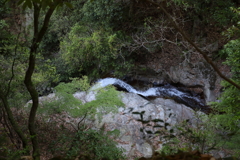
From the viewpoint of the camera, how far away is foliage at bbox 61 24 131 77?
956 centimetres

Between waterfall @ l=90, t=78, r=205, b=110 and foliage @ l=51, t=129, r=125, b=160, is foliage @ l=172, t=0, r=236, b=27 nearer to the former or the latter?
waterfall @ l=90, t=78, r=205, b=110

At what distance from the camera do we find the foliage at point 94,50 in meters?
9.56

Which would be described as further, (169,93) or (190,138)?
(169,93)

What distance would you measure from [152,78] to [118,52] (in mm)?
2567

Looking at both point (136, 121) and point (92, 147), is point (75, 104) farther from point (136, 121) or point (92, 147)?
point (136, 121)

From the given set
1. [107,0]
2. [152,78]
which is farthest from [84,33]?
[152,78]

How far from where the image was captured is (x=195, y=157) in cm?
100

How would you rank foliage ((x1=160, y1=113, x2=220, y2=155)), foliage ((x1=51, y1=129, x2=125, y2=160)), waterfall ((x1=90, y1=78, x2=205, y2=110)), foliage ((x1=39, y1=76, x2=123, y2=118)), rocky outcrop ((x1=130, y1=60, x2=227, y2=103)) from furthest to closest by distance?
1. rocky outcrop ((x1=130, y1=60, x2=227, y2=103))
2. waterfall ((x1=90, y1=78, x2=205, y2=110))
3. foliage ((x1=39, y1=76, x2=123, y2=118))
4. foliage ((x1=51, y1=129, x2=125, y2=160))
5. foliage ((x1=160, y1=113, x2=220, y2=155))

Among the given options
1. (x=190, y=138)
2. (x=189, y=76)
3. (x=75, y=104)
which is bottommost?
(x=190, y=138)

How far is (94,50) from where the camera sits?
9.70 meters

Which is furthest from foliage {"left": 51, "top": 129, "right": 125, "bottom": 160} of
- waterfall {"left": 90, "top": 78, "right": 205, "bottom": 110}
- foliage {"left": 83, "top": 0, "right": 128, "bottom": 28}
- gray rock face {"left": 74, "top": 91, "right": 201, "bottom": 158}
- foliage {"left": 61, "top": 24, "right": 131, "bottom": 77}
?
foliage {"left": 83, "top": 0, "right": 128, "bottom": 28}

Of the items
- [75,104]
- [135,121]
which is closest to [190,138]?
[75,104]

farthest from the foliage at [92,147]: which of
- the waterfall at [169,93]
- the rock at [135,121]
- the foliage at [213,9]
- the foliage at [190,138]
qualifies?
the foliage at [213,9]

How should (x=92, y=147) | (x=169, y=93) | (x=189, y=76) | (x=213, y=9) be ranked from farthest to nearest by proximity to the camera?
(x=189, y=76) < (x=169, y=93) < (x=213, y=9) < (x=92, y=147)
